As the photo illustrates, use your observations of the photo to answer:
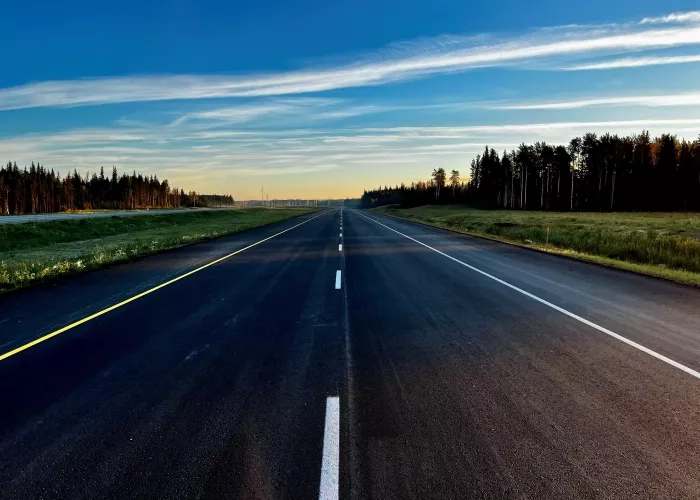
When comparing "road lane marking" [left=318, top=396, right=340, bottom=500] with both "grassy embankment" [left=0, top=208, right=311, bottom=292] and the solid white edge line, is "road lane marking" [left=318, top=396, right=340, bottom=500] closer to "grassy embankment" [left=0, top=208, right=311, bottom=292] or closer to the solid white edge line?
the solid white edge line

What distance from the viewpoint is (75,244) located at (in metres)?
23.8

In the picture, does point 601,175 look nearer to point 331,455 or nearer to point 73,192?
point 331,455

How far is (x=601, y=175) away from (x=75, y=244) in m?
89.9

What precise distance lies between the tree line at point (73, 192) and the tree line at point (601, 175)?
11150 cm

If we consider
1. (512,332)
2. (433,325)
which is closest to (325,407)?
(433,325)

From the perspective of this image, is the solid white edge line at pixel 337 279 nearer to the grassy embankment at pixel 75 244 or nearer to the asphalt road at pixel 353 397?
the asphalt road at pixel 353 397

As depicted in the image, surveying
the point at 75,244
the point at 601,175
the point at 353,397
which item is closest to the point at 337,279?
the point at 353,397

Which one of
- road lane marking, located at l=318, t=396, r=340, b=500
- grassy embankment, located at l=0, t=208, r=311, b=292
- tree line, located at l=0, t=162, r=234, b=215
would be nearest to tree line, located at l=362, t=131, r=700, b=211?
grassy embankment, located at l=0, t=208, r=311, b=292

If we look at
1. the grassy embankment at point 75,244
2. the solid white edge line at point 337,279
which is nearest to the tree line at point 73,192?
the grassy embankment at point 75,244

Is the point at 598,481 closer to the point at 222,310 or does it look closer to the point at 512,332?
the point at 512,332

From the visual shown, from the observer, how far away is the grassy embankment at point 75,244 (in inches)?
499

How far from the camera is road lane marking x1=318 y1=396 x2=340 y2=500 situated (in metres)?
2.77

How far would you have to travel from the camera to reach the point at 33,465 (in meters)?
3.15

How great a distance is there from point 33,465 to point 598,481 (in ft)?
13.8
